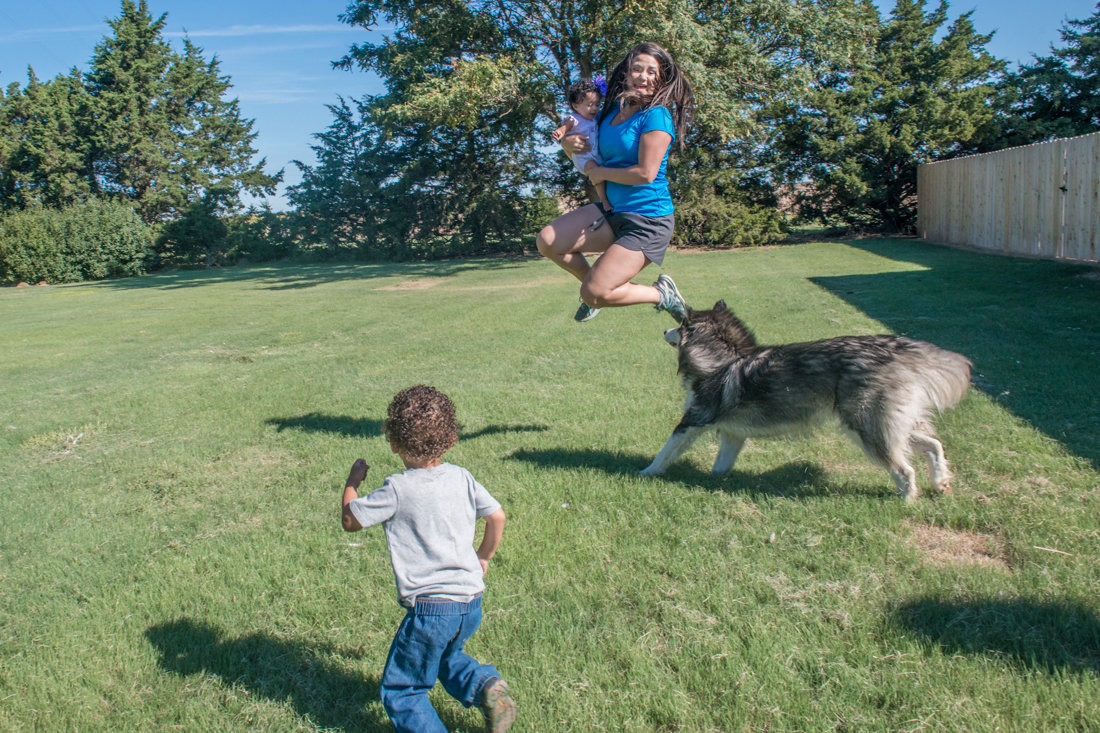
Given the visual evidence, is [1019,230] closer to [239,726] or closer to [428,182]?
[239,726]

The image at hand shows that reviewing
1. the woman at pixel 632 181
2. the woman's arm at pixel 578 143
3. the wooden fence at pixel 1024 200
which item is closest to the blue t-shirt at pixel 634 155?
the woman at pixel 632 181

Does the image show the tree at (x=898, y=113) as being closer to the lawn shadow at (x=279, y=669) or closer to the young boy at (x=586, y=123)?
the young boy at (x=586, y=123)

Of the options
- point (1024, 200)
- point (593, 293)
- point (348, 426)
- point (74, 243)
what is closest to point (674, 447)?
point (593, 293)

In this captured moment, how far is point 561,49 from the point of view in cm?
2514

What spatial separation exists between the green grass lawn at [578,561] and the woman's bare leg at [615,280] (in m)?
1.18

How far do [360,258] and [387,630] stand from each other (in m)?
33.5

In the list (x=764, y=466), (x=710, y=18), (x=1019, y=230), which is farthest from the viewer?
(x=710, y=18)

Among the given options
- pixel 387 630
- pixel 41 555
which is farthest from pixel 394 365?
pixel 387 630

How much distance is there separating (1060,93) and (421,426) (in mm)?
28271

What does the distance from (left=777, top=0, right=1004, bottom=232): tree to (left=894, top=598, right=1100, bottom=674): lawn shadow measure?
85.2ft

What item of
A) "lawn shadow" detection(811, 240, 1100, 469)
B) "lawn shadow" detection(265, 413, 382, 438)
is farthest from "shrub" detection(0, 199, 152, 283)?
"lawn shadow" detection(811, 240, 1100, 469)

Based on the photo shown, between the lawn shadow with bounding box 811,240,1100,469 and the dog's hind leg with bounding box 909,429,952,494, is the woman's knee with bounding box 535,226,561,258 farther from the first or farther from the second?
the lawn shadow with bounding box 811,240,1100,469

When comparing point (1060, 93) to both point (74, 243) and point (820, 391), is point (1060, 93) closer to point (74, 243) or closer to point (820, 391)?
point (820, 391)

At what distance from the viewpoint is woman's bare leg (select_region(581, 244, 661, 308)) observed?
5.07 metres
